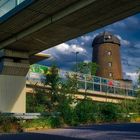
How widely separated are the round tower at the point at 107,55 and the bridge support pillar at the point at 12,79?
77135 millimetres

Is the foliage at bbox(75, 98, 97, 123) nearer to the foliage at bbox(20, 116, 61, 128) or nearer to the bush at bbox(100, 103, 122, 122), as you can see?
the bush at bbox(100, 103, 122, 122)

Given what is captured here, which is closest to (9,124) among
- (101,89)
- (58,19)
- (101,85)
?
(58,19)

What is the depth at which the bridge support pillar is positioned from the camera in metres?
27.2

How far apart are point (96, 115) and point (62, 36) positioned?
13830 millimetres

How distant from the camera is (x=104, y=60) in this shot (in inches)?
4215

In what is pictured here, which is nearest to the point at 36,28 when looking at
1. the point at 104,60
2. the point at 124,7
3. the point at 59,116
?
the point at 124,7

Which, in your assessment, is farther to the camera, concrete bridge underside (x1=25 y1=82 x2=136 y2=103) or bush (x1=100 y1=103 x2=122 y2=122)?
concrete bridge underside (x1=25 y1=82 x2=136 y2=103)

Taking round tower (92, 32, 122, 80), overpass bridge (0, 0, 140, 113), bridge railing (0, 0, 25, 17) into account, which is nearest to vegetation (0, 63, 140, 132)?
overpass bridge (0, 0, 140, 113)

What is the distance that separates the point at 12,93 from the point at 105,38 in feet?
285

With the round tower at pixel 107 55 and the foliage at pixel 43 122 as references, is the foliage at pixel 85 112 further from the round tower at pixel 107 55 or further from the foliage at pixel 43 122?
the round tower at pixel 107 55

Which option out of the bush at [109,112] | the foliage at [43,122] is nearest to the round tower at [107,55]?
the bush at [109,112]

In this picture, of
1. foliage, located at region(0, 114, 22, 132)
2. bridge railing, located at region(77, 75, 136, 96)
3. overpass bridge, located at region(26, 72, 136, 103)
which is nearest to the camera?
foliage, located at region(0, 114, 22, 132)

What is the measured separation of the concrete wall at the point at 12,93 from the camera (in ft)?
89.4

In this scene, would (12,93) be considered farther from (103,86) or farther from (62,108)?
(103,86)
